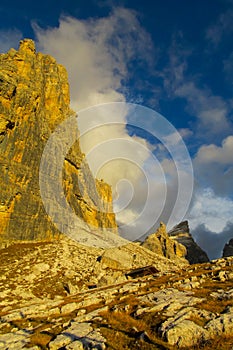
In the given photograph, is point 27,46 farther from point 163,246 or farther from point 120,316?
point 163,246

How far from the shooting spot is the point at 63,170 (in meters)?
81.1

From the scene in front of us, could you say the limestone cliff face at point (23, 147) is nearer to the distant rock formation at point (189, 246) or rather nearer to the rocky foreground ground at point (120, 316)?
the rocky foreground ground at point (120, 316)

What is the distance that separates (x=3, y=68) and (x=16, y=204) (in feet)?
114

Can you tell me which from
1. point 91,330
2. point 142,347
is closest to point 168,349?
point 142,347

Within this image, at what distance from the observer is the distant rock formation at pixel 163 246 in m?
132

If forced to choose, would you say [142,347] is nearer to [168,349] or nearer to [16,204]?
[168,349]

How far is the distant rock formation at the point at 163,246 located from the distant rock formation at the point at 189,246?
330 inches

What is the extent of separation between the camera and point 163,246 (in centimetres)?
13812

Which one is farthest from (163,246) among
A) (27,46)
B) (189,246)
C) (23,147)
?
(27,46)

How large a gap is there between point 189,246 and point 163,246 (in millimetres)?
32724

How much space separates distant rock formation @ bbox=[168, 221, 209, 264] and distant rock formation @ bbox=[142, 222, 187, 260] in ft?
27.5

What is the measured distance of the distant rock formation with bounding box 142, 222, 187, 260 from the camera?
132375 mm

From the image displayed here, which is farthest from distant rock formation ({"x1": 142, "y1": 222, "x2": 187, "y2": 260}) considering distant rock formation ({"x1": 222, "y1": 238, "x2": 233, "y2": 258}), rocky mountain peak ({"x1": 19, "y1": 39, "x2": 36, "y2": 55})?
rocky mountain peak ({"x1": 19, "y1": 39, "x2": 36, "y2": 55})

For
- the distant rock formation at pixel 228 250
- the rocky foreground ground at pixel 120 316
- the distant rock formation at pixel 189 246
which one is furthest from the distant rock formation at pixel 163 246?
the rocky foreground ground at pixel 120 316
